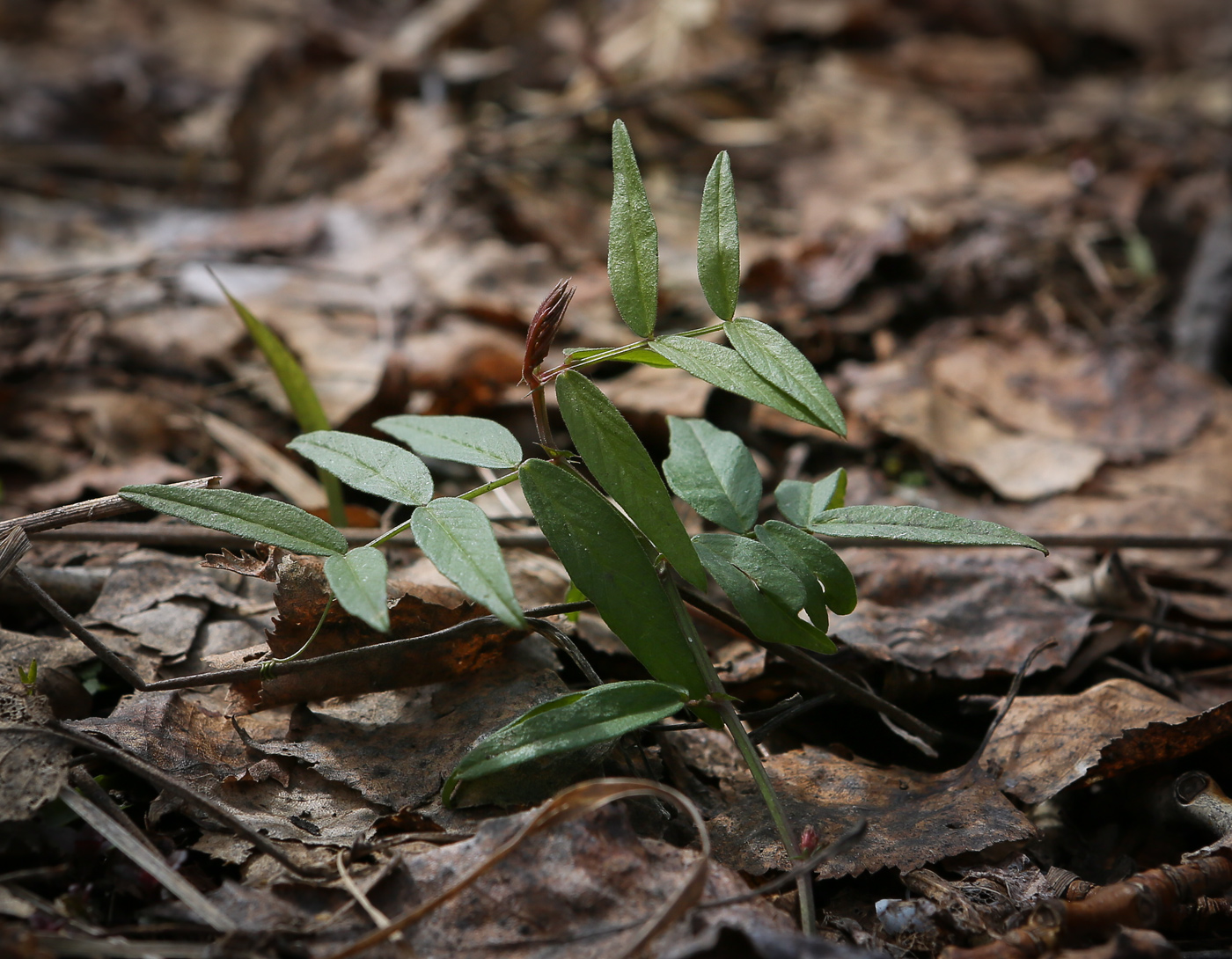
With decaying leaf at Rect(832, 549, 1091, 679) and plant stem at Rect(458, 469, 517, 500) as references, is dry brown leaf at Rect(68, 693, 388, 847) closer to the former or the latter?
plant stem at Rect(458, 469, 517, 500)

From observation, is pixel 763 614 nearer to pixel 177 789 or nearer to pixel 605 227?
pixel 177 789

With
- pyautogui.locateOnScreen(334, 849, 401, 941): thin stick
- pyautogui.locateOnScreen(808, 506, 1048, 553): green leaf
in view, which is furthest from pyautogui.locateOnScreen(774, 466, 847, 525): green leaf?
pyautogui.locateOnScreen(334, 849, 401, 941): thin stick

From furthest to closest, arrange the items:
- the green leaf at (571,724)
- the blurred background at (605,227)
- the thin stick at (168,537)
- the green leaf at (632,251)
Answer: the blurred background at (605,227) < the thin stick at (168,537) < the green leaf at (632,251) < the green leaf at (571,724)

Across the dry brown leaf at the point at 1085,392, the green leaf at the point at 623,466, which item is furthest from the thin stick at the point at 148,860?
the dry brown leaf at the point at 1085,392

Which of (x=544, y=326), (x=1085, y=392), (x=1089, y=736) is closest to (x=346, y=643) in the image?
(x=544, y=326)

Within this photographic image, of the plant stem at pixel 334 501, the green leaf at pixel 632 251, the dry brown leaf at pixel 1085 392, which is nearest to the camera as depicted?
the green leaf at pixel 632 251

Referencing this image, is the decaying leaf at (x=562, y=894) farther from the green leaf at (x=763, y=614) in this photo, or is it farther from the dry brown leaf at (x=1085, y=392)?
the dry brown leaf at (x=1085, y=392)

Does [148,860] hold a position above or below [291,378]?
below
